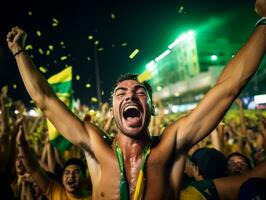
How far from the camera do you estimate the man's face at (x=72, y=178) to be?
421 centimetres

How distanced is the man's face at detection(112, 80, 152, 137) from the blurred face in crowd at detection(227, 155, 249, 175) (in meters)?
2.27

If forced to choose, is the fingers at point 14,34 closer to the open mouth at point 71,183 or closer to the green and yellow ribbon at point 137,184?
the green and yellow ribbon at point 137,184

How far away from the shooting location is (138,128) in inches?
104

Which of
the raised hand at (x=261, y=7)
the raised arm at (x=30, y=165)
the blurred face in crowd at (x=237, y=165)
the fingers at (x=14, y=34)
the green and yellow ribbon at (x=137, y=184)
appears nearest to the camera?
the green and yellow ribbon at (x=137, y=184)

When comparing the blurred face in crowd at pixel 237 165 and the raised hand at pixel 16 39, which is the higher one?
the raised hand at pixel 16 39

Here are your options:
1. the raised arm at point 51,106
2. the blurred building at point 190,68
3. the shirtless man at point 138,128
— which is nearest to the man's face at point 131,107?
the shirtless man at point 138,128

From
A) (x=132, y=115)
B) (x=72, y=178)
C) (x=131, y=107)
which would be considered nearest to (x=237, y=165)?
(x=72, y=178)

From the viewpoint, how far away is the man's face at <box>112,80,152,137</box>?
2.64 meters

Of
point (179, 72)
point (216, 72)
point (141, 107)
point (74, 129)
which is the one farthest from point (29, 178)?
point (179, 72)

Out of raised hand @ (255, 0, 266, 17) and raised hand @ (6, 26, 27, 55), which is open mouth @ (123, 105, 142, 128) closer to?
raised hand @ (6, 26, 27, 55)

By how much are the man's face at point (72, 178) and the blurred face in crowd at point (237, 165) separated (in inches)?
79.3

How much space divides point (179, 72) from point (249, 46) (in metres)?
75.5

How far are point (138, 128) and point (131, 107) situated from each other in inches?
7.2

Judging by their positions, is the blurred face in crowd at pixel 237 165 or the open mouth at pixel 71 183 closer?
the open mouth at pixel 71 183
